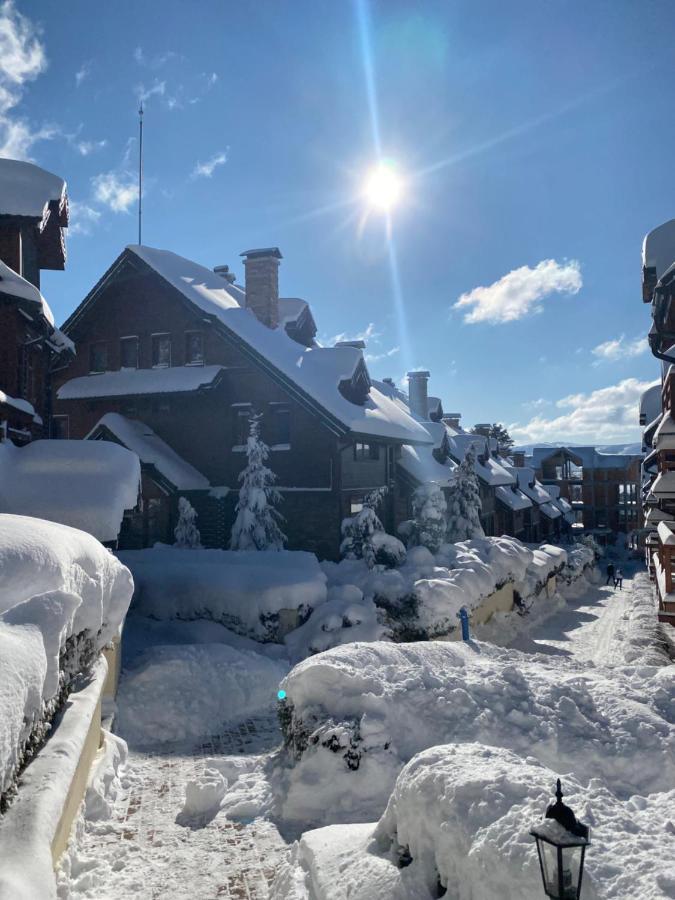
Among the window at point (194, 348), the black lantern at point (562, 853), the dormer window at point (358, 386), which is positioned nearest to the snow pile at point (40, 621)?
the black lantern at point (562, 853)

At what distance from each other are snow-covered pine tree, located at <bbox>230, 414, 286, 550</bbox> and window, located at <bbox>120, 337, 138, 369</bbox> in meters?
6.84

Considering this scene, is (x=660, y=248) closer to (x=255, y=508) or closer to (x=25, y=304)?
(x=255, y=508)

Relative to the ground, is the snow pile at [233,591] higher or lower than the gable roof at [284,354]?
lower

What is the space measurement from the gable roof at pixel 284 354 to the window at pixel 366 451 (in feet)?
2.94

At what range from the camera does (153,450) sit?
2203 centimetres

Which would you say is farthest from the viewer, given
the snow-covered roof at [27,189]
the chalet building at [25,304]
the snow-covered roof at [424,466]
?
the snow-covered roof at [424,466]

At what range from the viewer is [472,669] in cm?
954

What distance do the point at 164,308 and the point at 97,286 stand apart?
9.78ft

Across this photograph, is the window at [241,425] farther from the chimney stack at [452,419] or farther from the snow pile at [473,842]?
the chimney stack at [452,419]

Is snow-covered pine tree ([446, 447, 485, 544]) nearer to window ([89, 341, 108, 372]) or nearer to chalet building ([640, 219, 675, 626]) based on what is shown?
chalet building ([640, 219, 675, 626])

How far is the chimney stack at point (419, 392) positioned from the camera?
125 ft

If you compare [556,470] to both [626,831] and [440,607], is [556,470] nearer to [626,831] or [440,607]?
[440,607]

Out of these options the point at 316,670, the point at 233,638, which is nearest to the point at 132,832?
the point at 316,670

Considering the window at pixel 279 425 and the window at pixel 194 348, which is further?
the window at pixel 194 348
